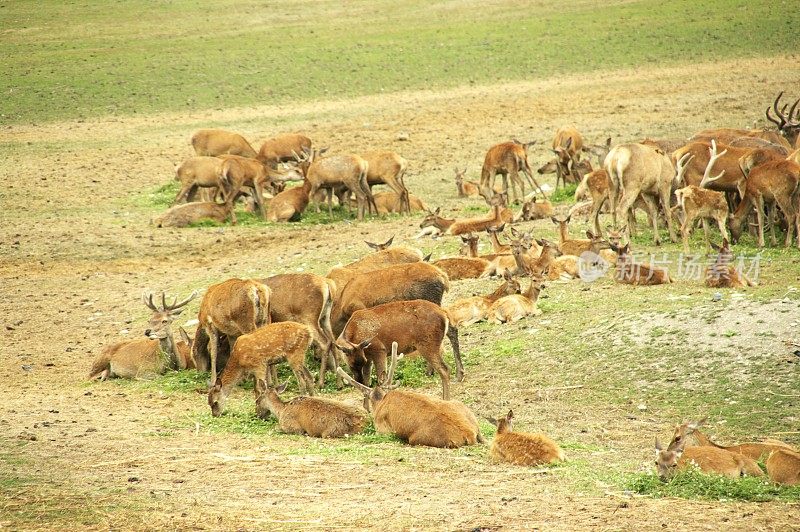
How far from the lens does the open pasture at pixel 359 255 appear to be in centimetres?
821

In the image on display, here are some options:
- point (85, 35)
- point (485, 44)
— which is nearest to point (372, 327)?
point (485, 44)

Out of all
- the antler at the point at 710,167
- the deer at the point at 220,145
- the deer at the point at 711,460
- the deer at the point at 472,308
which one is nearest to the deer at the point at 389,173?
the deer at the point at 220,145

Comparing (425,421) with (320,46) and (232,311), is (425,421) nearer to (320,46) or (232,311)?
(232,311)

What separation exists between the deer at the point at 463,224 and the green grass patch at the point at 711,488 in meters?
10.1

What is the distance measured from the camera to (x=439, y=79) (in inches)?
1455

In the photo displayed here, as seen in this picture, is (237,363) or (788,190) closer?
(237,363)

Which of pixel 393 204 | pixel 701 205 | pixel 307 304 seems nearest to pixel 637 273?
pixel 701 205

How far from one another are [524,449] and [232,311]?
4.32m

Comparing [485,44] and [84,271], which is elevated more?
[485,44]

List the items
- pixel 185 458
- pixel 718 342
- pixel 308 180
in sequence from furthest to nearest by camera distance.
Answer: pixel 308 180 < pixel 718 342 < pixel 185 458

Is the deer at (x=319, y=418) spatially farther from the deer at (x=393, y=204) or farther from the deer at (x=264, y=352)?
the deer at (x=393, y=204)

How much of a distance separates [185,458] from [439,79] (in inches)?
1124

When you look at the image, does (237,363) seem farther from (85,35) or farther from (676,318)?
(85,35)

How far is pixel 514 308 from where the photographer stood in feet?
44.3
